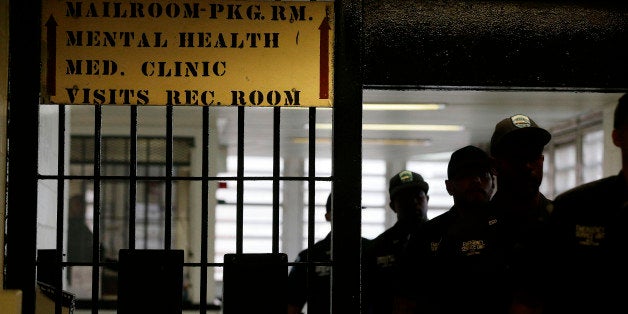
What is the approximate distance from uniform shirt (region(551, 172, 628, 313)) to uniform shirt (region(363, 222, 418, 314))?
233 cm

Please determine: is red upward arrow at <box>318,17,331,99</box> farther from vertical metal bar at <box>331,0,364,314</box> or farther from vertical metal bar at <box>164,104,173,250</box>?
vertical metal bar at <box>164,104,173,250</box>

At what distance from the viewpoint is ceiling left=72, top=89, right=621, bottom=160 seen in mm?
9516

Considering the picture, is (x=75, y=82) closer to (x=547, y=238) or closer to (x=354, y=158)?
(x=354, y=158)

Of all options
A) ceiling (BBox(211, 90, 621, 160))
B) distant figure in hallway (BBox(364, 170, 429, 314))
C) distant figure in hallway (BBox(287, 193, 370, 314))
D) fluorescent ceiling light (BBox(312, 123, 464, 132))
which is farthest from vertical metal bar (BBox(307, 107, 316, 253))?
fluorescent ceiling light (BBox(312, 123, 464, 132))

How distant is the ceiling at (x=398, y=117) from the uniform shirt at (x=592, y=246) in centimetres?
504

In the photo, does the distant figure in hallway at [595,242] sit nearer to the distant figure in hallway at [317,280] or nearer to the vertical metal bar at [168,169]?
the vertical metal bar at [168,169]

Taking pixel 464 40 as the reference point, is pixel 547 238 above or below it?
below

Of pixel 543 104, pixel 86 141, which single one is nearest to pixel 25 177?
pixel 543 104

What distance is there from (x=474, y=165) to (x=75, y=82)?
2.20m

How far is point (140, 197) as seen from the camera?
13.1 m

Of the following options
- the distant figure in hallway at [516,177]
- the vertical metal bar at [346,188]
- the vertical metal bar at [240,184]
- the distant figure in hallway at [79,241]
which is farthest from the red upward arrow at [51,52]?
the distant figure in hallway at [79,241]

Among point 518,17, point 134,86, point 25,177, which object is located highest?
point 518,17

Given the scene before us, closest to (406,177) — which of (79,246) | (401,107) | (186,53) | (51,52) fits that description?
(186,53)

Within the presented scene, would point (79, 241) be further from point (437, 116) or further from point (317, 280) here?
point (317, 280)
